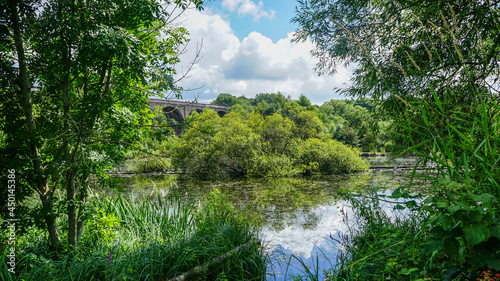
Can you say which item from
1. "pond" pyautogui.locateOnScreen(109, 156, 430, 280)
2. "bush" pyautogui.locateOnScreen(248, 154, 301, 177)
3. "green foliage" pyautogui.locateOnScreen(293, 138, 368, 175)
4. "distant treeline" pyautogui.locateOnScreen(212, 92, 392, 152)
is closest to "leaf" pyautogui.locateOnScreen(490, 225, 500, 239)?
"distant treeline" pyautogui.locateOnScreen(212, 92, 392, 152)

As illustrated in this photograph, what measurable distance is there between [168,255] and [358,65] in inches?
165

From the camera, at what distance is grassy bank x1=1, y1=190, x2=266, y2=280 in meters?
2.29

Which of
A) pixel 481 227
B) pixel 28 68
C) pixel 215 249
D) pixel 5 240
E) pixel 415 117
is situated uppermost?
pixel 28 68

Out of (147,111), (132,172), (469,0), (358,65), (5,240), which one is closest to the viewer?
(5,240)

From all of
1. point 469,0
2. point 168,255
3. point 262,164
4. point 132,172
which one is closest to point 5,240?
point 168,255

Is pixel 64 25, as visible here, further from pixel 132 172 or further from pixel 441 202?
pixel 132 172

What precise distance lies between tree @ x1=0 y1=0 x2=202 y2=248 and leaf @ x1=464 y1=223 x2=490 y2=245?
237cm

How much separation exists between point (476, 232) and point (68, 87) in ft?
10.5

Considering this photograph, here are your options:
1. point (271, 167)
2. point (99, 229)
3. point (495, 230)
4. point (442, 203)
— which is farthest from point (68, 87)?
point (271, 167)

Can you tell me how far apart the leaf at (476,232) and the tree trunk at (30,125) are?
2.76m

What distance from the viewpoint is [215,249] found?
10.2 feet

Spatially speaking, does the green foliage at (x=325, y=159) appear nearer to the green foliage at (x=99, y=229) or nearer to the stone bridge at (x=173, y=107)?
the stone bridge at (x=173, y=107)

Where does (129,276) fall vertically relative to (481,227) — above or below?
below

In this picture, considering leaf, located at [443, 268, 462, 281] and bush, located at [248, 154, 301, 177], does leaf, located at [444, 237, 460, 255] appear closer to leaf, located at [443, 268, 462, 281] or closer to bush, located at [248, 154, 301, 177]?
leaf, located at [443, 268, 462, 281]
